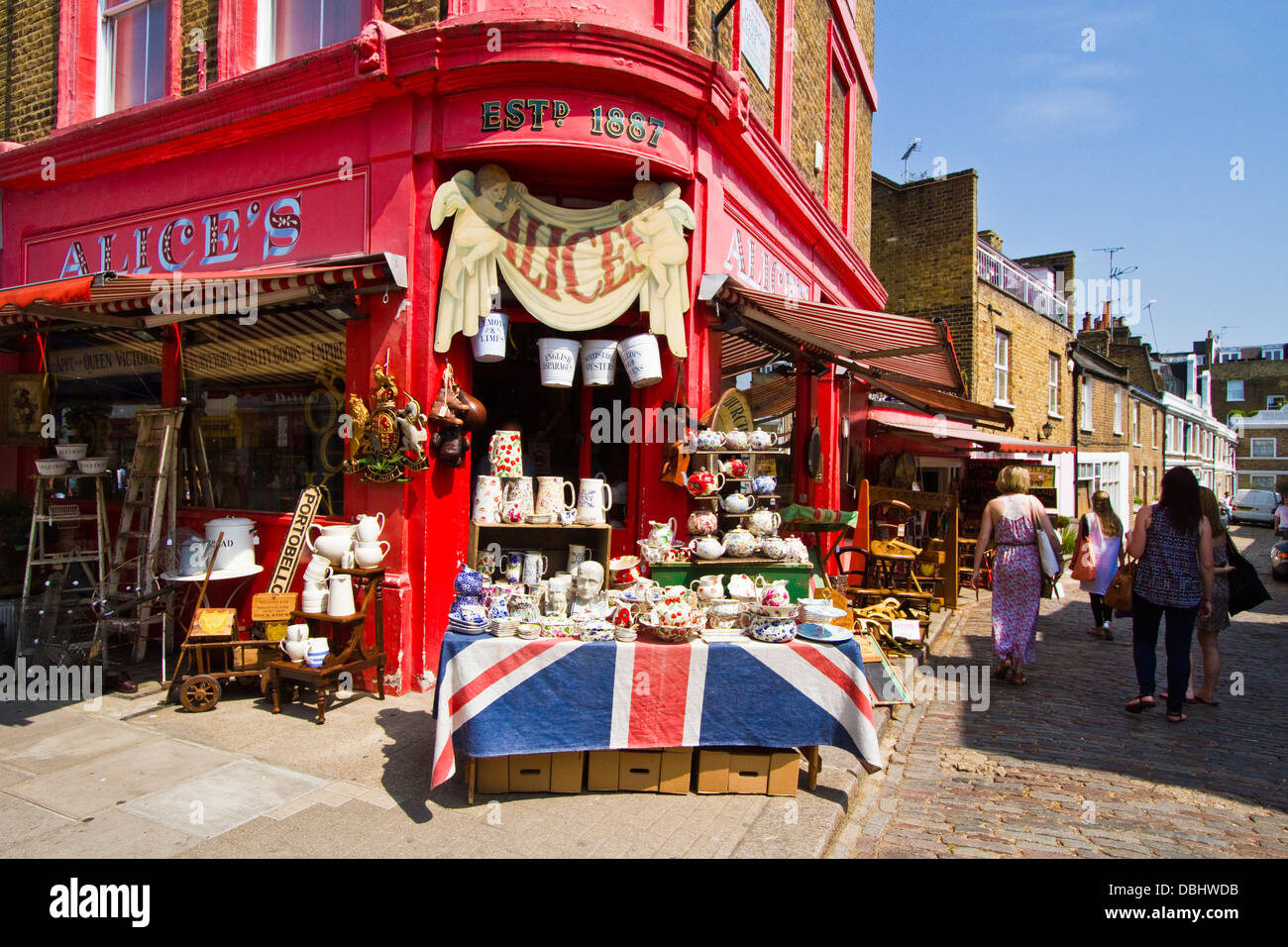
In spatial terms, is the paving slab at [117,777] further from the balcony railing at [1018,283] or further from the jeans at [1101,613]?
the balcony railing at [1018,283]

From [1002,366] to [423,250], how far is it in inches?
594

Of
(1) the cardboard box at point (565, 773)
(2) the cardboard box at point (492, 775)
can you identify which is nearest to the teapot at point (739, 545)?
(1) the cardboard box at point (565, 773)

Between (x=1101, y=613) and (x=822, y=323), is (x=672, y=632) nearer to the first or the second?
(x=822, y=323)

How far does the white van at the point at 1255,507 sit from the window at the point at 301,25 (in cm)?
3802

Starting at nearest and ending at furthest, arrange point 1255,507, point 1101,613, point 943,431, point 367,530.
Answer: point 367,530 < point 1101,613 < point 943,431 < point 1255,507

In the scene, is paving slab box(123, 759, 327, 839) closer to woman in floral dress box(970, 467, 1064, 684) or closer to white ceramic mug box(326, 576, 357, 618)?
white ceramic mug box(326, 576, 357, 618)

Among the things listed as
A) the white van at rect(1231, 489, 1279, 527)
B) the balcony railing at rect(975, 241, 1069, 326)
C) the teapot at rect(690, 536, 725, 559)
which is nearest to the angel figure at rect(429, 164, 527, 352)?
the teapot at rect(690, 536, 725, 559)

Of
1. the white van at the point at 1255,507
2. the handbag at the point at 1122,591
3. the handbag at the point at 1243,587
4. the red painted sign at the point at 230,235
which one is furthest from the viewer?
the white van at the point at 1255,507

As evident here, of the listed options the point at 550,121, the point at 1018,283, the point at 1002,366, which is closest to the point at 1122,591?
the point at 550,121

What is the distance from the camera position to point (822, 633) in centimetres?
425

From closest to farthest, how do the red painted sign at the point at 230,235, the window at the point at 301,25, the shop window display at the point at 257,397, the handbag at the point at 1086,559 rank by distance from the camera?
the red painted sign at the point at 230,235 < the shop window display at the point at 257,397 < the window at the point at 301,25 < the handbag at the point at 1086,559

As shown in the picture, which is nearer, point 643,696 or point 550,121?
point 643,696

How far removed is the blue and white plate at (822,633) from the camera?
4.21 meters

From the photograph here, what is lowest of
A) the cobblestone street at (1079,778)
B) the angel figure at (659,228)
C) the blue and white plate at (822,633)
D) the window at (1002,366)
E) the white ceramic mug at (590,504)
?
the cobblestone street at (1079,778)
